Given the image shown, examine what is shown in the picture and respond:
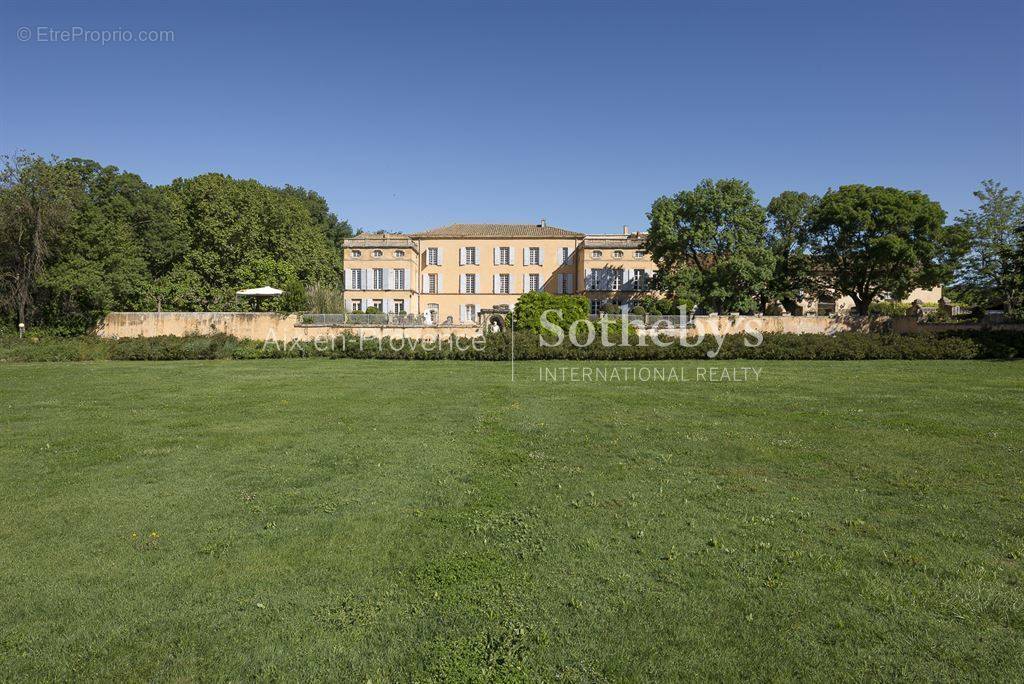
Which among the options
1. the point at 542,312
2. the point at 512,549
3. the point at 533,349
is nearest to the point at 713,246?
the point at 542,312

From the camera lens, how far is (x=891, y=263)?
33.3 meters

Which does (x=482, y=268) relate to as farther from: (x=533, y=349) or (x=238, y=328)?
(x=533, y=349)

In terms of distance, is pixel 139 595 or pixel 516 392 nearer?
pixel 139 595

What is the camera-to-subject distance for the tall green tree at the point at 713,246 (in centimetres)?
3441

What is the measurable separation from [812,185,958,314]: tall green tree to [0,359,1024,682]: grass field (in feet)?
90.7

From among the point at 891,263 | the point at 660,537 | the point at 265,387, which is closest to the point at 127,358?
the point at 265,387

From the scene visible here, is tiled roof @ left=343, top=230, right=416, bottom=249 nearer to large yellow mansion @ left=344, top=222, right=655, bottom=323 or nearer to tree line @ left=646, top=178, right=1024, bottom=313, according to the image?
large yellow mansion @ left=344, top=222, right=655, bottom=323

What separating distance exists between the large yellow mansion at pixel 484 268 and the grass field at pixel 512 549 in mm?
35648

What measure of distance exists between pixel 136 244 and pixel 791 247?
42070mm

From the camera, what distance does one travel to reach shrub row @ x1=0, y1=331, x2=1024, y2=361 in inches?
1011

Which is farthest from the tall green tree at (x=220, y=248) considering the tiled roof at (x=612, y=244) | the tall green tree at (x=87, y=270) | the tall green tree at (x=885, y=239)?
the tall green tree at (x=885, y=239)

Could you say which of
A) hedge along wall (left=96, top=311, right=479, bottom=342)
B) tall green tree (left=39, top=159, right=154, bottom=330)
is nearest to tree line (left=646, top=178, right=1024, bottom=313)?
hedge along wall (left=96, top=311, right=479, bottom=342)

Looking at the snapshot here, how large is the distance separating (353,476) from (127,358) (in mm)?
25761

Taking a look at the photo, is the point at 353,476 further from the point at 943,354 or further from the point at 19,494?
the point at 943,354
